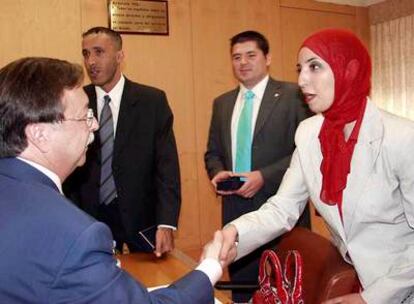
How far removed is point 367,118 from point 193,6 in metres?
3.07

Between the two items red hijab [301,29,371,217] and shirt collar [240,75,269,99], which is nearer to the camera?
red hijab [301,29,371,217]

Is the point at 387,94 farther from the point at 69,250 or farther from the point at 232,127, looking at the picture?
the point at 69,250

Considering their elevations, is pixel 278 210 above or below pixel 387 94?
below

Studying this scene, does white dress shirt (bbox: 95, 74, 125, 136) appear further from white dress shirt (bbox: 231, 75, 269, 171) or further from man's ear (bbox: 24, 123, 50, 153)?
man's ear (bbox: 24, 123, 50, 153)

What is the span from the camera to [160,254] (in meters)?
1.97

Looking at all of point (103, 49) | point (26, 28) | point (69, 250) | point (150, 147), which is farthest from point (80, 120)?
point (26, 28)

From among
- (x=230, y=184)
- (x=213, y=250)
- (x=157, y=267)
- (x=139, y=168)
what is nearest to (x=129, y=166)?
(x=139, y=168)

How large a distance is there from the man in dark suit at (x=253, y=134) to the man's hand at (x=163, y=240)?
0.46 meters

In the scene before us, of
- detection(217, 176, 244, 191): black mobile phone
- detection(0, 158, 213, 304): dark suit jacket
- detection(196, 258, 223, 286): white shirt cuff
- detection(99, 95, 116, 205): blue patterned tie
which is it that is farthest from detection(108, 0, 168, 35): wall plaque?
detection(0, 158, 213, 304): dark suit jacket

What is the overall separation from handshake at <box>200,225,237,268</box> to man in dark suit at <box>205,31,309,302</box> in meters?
0.78

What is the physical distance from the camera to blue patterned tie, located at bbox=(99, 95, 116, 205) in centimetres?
233

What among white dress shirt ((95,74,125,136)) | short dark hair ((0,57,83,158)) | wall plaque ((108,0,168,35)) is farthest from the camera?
wall plaque ((108,0,168,35))

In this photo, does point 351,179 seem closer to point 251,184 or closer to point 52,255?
point 251,184

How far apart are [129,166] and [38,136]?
4.05 feet
